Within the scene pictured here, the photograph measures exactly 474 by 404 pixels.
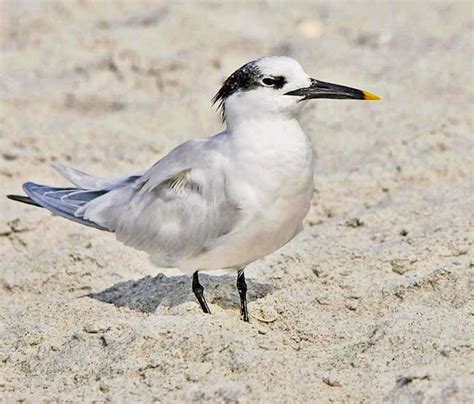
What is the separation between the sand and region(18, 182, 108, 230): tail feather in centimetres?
27

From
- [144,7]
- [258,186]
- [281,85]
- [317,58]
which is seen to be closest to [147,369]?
[258,186]

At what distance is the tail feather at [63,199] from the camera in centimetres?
420

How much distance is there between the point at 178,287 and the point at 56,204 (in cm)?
63

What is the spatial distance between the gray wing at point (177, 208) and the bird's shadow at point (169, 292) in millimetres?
166

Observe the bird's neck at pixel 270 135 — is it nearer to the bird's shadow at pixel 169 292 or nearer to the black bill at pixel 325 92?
the black bill at pixel 325 92

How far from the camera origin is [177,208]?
3832 mm

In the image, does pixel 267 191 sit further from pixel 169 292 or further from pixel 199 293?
pixel 169 292

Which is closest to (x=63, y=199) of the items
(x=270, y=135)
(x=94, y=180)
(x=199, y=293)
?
(x=94, y=180)

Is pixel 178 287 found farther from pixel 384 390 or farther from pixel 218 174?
pixel 384 390

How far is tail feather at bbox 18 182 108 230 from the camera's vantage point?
4195 millimetres

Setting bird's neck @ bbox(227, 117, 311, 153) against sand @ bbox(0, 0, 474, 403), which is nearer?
sand @ bbox(0, 0, 474, 403)

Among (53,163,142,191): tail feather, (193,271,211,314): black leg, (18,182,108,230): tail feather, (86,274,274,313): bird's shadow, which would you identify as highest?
(53,163,142,191): tail feather

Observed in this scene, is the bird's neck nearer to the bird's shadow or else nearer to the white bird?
the white bird

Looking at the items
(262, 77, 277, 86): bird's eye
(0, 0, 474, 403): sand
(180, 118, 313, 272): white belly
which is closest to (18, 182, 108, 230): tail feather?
(0, 0, 474, 403): sand
